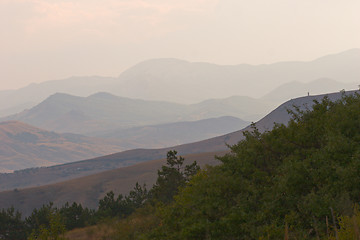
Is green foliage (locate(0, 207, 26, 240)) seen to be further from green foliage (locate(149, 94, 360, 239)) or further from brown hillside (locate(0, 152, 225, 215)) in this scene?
brown hillside (locate(0, 152, 225, 215))

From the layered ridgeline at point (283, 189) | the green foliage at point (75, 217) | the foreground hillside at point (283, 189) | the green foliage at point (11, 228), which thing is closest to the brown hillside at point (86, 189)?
the green foliage at point (75, 217)

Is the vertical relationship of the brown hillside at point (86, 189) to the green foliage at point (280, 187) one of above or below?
below

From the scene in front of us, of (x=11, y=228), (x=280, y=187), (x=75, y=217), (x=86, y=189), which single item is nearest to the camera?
(x=280, y=187)

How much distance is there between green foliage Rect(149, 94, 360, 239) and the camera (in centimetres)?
1216

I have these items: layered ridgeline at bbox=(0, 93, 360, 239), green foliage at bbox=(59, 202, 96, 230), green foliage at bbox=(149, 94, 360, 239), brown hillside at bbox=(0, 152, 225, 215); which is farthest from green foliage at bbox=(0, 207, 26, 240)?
A: brown hillside at bbox=(0, 152, 225, 215)

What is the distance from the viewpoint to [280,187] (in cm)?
1328

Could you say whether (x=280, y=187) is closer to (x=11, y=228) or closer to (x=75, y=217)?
(x=75, y=217)

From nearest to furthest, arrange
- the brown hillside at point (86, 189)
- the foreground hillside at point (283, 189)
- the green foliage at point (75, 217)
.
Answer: the foreground hillside at point (283, 189)
the green foliage at point (75, 217)
the brown hillside at point (86, 189)

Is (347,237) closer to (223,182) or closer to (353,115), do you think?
(223,182)

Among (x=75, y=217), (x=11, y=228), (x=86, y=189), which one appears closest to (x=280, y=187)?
(x=75, y=217)

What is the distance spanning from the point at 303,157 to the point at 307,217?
3.60 m

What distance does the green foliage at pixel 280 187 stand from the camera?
39.9 feet

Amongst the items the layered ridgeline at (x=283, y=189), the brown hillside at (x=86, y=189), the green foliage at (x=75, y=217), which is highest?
the layered ridgeline at (x=283, y=189)

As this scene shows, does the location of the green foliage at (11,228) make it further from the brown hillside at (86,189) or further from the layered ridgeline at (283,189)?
the brown hillside at (86,189)
